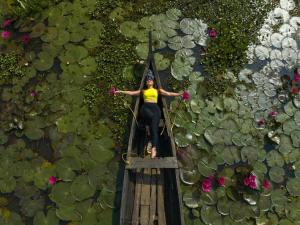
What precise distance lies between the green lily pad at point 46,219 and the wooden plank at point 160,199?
247cm

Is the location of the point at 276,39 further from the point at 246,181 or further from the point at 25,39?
the point at 25,39

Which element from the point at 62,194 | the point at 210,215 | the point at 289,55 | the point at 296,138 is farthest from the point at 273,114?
the point at 62,194

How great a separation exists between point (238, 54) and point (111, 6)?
413cm

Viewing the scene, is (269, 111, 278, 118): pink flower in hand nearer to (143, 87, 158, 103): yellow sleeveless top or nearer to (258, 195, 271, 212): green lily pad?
(258, 195, 271, 212): green lily pad

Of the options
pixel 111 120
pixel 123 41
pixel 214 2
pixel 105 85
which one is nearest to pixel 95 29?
pixel 123 41

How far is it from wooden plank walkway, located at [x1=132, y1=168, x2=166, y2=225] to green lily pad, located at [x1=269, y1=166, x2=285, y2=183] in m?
2.82

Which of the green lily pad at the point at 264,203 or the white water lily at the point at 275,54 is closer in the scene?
the green lily pad at the point at 264,203

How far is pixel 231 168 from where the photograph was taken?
9.02 m

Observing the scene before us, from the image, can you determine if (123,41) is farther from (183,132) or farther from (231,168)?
(231,168)

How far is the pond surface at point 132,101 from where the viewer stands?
8688mm

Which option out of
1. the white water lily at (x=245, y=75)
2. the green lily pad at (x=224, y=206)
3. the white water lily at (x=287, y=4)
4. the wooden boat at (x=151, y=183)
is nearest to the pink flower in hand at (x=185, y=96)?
the wooden boat at (x=151, y=183)

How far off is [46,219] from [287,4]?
9.34m

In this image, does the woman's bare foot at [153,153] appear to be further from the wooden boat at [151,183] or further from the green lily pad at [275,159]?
the green lily pad at [275,159]

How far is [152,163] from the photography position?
7.73 metres
